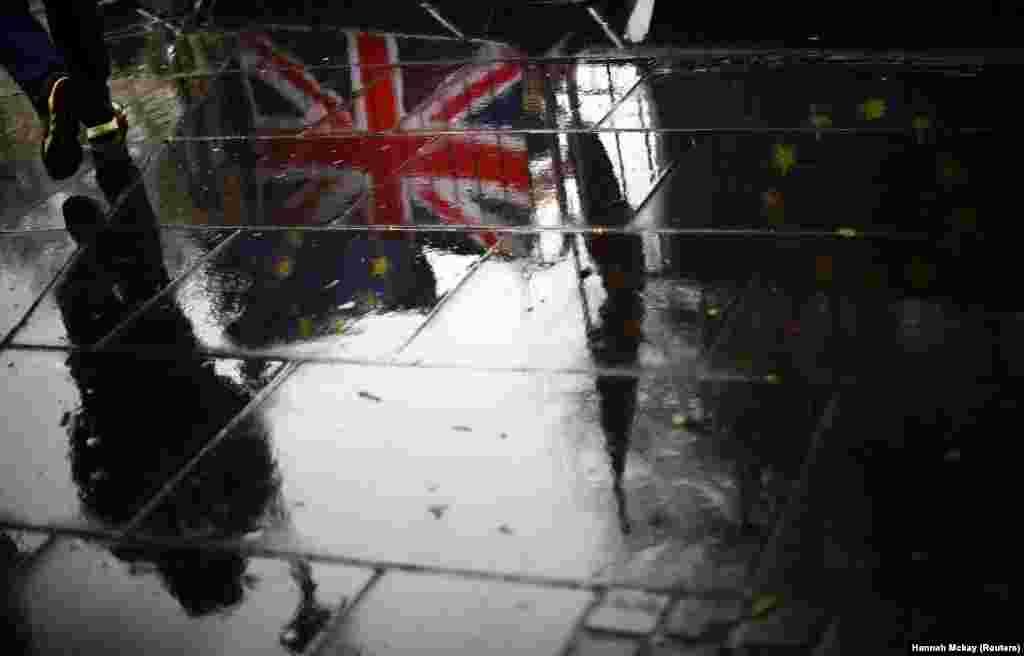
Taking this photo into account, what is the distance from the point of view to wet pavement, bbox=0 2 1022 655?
4.03 metres

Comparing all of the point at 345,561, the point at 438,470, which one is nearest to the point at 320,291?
the point at 438,470

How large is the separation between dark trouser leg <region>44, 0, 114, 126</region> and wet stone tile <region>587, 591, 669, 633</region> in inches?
207

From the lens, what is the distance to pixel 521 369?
206 inches

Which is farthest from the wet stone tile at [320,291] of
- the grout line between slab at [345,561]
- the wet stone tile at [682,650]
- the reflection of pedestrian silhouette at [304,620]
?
the wet stone tile at [682,650]

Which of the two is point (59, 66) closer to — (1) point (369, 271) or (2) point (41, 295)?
(2) point (41, 295)

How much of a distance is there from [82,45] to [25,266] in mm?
1505

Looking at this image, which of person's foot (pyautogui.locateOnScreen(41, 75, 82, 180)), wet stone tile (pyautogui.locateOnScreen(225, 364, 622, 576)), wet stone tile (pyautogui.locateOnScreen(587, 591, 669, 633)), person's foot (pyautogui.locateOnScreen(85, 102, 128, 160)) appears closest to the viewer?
wet stone tile (pyautogui.locateOnScreen(587, 591, 669, 633))

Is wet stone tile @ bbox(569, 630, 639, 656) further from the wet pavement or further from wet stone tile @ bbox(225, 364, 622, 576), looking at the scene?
wet stone tile @ bbox(225, 364, 622, 576)

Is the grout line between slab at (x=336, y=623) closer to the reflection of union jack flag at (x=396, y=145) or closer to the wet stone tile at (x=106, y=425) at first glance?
the wet stone tile at (x=106, y=425)

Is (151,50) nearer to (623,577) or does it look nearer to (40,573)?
(40,573)

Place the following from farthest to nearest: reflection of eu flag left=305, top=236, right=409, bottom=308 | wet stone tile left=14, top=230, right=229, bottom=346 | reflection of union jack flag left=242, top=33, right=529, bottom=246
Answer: reflection of union jack flag left=242, top=33, right=529, bottom=246 → wet stone tile left=14, top=230, right=229, bottom=346 → reflection of eu flag left=305, top=236, right=409, bottom=308

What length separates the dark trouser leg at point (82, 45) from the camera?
788 cm

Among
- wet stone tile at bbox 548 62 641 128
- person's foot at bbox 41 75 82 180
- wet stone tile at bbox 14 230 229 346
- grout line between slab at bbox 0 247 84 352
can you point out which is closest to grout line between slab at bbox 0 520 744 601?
wet stone tile at bbox 14 230 229 346

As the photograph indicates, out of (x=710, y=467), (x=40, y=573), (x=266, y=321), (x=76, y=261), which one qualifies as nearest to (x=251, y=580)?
(x=40, y=573)
